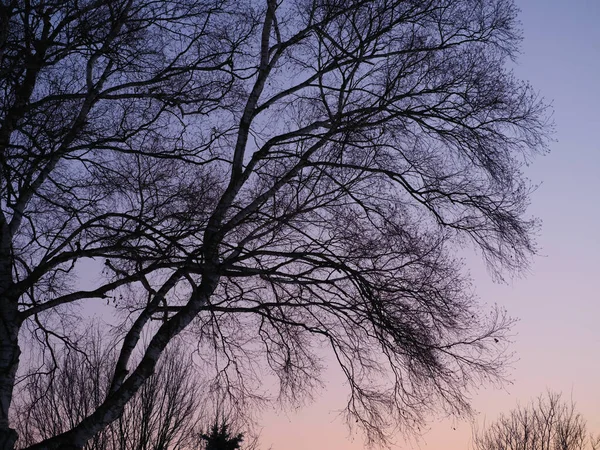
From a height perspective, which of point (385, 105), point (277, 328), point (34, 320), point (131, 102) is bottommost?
point (34, 320)

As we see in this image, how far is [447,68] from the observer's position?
9.92m

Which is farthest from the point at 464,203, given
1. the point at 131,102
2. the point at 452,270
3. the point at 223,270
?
the point at 131,102

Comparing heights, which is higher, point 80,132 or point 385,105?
point 385,105

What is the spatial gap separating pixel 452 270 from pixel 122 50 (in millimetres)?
4957

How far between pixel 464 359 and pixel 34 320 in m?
6.13

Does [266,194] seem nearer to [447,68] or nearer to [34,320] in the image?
[447,68]

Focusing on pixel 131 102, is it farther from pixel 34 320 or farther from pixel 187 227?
pixel 34 320

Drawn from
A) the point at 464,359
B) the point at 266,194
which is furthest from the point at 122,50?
the point at 464,359

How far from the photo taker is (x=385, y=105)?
31.9 feet

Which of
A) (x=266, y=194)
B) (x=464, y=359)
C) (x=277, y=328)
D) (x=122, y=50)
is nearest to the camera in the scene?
(x=122, y=50)

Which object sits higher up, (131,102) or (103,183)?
(131,102)

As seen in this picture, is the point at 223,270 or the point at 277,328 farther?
the point at 277,328

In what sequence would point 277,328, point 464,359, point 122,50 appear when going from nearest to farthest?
point 122,50 → point 464,359 → point 277,328

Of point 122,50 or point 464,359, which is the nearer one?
point 122,50
